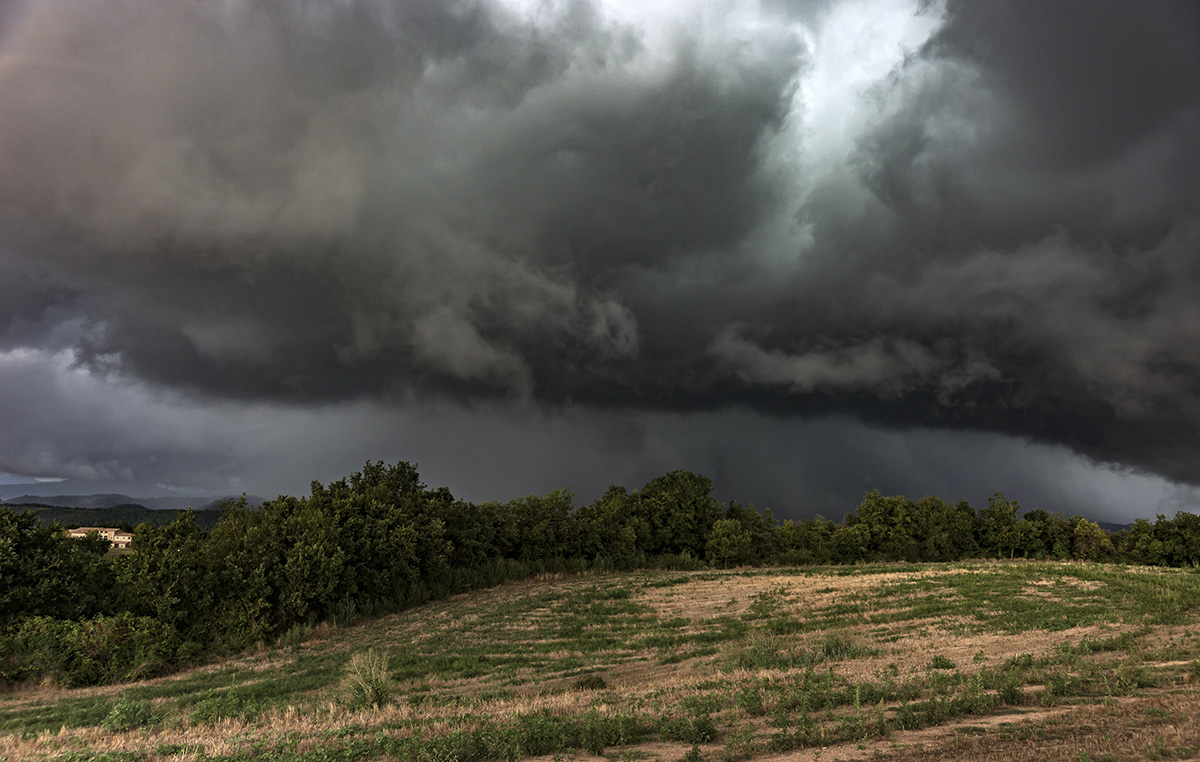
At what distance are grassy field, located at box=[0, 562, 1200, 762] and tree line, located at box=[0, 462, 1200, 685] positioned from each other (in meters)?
3.99

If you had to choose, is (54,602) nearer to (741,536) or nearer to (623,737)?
(623,737)

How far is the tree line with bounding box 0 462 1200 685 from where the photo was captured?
101 ft

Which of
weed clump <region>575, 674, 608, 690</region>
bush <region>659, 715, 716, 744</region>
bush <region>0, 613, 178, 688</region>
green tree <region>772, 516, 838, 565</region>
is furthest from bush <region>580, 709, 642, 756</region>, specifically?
green tree <region>772, 516, 838, 565</region>

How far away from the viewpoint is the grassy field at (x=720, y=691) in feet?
34.7

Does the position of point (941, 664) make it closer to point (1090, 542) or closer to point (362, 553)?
point (362, 553)

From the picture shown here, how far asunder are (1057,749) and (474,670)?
18988 mm

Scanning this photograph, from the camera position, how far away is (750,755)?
1020 centimetres

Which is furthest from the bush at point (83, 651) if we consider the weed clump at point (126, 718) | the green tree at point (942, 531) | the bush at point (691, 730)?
the green tree at point (942, 531)

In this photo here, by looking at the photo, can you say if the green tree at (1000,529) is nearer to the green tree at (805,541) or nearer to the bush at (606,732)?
the green tree at (805,541)

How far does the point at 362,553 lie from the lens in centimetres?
4347

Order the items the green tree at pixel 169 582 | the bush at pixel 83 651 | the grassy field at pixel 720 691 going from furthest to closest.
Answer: the green tree at pixel 169 582, the bush at pixel 83 651, the grassy field at pixel 720 691

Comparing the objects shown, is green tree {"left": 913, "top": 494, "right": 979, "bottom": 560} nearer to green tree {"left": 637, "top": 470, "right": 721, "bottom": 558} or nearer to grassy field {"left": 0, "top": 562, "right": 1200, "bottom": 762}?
green tree {"left": 637, "top": 470, "right": 721, "bottom": 558}

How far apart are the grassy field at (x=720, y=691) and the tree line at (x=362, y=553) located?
13.1ft

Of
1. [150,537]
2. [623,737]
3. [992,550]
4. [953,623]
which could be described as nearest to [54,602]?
[150,537]
